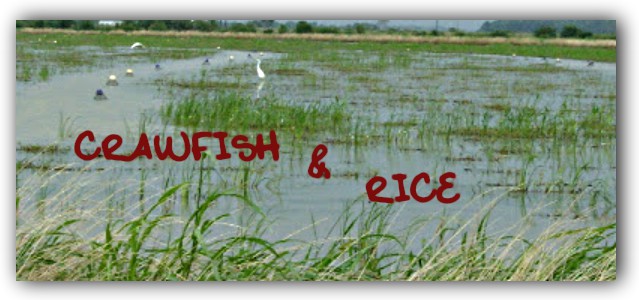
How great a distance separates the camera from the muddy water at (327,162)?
539cm

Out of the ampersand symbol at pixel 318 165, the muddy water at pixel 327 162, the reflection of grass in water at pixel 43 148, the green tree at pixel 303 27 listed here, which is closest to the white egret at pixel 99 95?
the muddy water at pixel 327 162

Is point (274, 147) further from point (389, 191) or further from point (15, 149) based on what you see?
point (15, 149)

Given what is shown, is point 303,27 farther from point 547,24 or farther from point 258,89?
point 258,89

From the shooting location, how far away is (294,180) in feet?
19.2

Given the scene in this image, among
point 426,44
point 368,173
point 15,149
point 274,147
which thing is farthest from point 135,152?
point 426,44

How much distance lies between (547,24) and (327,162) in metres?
1.54

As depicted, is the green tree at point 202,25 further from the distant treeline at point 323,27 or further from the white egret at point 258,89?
the white egret at point 258,89

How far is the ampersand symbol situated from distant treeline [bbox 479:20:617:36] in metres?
1.17

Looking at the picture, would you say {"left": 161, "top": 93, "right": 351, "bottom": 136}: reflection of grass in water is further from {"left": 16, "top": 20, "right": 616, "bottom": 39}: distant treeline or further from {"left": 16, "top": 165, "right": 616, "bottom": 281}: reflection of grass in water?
{"left": 16, "top": 165, "right": 616, "bottom": 281}: reflection of grass in water

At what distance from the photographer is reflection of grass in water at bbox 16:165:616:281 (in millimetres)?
4777

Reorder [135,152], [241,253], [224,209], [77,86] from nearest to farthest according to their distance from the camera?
[241,253], [135,152], [224,209], [77,86]

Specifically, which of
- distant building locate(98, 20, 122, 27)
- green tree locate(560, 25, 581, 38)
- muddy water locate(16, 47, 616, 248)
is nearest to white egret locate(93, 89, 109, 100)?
muddy water locate(16, 47, 616, 248)

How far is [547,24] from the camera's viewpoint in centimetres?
532
